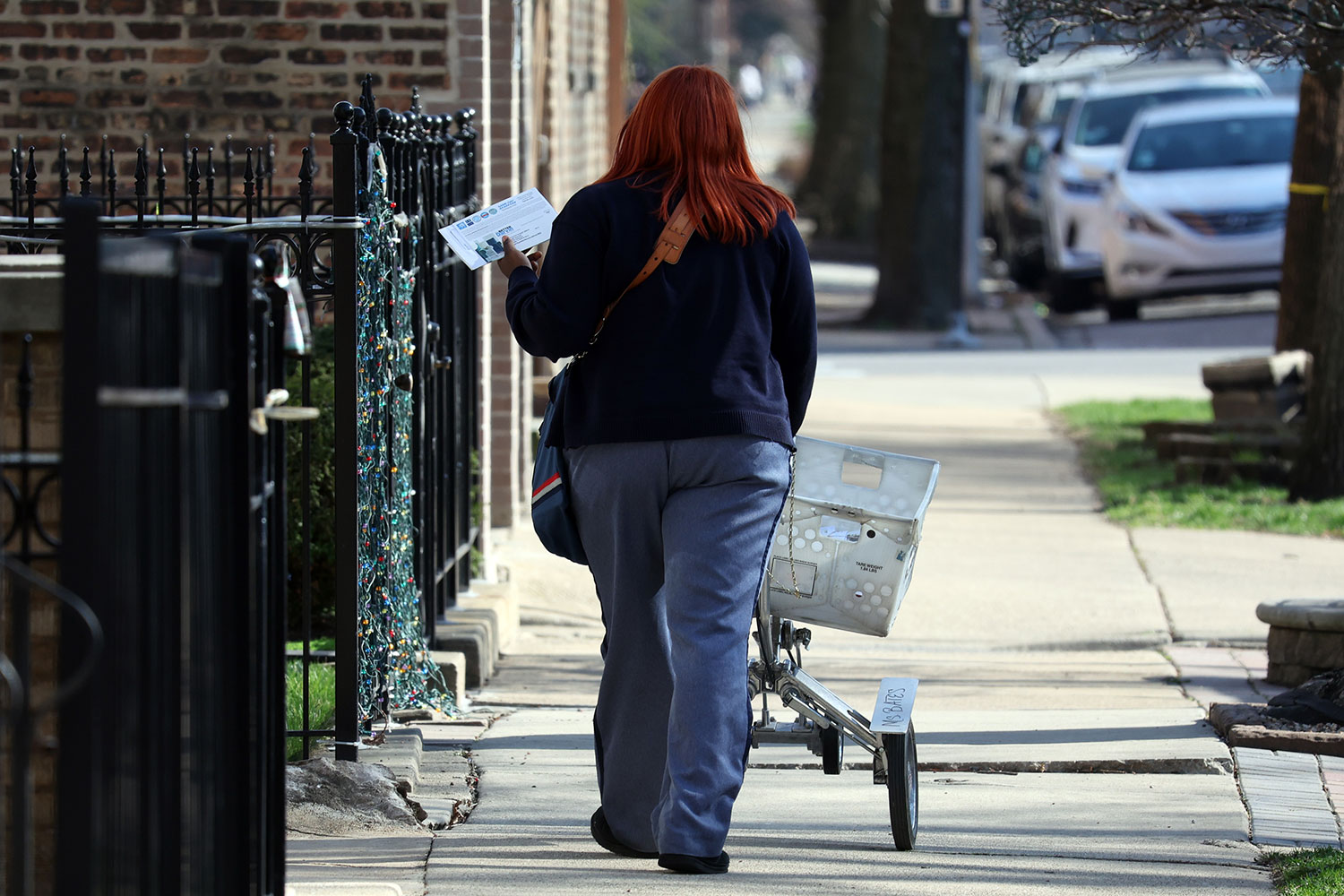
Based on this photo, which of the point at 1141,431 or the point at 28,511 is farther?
the point at 1141,431

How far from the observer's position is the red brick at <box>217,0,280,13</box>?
7.47m

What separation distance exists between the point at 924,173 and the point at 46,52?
1109cm

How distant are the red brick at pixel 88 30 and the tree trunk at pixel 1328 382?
18.8ft

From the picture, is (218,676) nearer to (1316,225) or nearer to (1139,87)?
(1316,225)

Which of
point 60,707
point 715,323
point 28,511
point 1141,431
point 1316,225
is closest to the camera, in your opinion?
point 60,707

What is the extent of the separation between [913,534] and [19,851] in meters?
2.33

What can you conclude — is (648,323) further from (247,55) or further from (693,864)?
(247,55)

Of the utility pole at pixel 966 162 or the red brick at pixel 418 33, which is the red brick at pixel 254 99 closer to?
the red brick at pixel 418 33

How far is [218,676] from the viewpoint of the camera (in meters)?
2.98

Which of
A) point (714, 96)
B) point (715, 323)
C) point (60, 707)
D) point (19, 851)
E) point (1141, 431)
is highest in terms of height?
point (714, 96)

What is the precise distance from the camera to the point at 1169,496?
9930 mm

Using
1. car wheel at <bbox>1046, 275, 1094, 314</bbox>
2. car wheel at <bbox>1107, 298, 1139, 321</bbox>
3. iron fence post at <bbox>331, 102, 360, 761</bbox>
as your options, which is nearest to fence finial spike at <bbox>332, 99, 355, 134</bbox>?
iron fence post at <bbox>331, 102, 360, 761</bbox>

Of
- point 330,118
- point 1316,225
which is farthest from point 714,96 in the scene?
point 1316,225

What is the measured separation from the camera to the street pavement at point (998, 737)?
4152 millimetres
